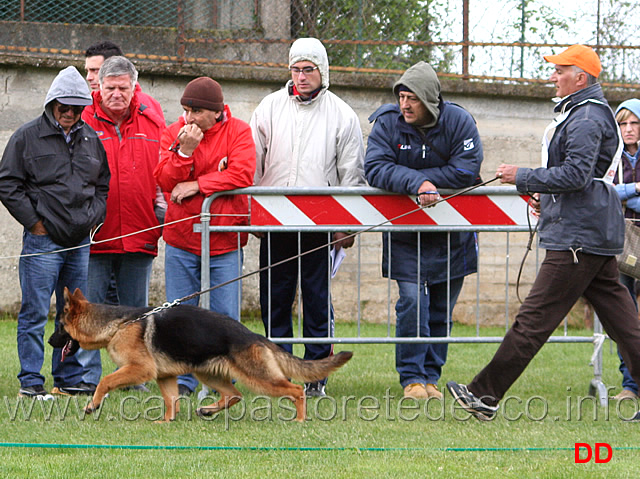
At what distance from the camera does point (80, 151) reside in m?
6.29

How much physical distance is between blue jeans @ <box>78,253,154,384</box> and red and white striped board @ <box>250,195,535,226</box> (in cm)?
105

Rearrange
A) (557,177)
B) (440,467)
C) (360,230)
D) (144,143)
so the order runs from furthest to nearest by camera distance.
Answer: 1. (144,143)
2. (360,230)
3. (557,177)
4. (440,467)

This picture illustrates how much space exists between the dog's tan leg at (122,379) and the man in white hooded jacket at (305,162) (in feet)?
4.68

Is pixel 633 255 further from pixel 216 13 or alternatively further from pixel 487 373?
pixel 216 13

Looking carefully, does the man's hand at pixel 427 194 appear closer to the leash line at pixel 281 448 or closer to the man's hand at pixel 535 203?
the man's hand at pixel 535 203

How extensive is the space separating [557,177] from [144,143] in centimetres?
305

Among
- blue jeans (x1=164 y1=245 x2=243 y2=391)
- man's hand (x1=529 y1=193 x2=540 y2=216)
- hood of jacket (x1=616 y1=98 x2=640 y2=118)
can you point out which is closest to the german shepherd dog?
blue jeans (x1=164 y1=245 x2=243 y2=391)

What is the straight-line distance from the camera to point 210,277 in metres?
6.43

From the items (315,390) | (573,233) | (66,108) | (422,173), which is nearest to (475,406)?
(573,233)

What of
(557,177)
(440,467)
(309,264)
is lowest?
(440,467)

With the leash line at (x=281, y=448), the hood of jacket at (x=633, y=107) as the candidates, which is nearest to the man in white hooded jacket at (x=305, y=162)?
the leash line at (x=281, y=448)

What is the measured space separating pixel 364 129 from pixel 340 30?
118cm

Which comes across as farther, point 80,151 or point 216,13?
point 216,13

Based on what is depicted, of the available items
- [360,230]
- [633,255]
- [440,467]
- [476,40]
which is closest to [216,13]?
[476,40]
